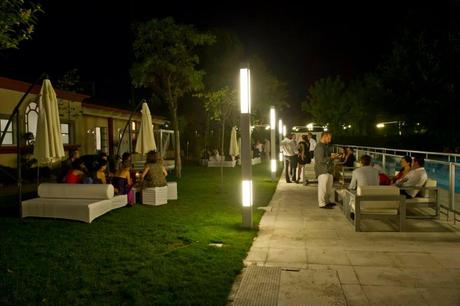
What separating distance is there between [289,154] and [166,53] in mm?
5828

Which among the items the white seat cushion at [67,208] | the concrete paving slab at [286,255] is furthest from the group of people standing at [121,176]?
the concrete paving slab at [286,255]

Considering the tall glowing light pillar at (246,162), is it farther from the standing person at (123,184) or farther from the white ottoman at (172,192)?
the white ottoman at (172,192)

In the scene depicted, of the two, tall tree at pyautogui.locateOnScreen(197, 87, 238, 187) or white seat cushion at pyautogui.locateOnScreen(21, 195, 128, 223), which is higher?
tall tree at pyautogui.locateOnScreen(197, 87, 238, 187)

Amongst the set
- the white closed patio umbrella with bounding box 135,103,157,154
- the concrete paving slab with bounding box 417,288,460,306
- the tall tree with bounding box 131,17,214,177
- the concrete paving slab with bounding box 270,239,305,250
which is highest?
the tall tree with bounding box 131,17,214,177

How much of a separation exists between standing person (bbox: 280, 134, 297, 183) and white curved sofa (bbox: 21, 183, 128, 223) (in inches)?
299

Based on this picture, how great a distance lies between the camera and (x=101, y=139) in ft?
74.8

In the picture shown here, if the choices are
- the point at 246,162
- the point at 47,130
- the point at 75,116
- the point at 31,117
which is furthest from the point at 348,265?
the point at 75,116

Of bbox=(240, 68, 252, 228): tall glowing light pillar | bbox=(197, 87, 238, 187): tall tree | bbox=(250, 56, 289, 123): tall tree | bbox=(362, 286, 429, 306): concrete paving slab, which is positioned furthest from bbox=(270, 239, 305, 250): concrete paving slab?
bbox=(250, 56, 289, 123): tall tree

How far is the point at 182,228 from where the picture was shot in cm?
765

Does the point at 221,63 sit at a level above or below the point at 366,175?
above

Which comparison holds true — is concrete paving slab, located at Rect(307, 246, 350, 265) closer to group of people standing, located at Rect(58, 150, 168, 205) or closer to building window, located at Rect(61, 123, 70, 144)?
group of people standing, located at Rect(58, 150, 168, 205)

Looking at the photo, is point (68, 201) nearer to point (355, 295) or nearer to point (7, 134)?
point (355, 295)

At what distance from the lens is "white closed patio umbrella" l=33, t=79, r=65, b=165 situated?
26.4 feet

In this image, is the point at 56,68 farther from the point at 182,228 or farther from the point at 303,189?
the point at 182,228
